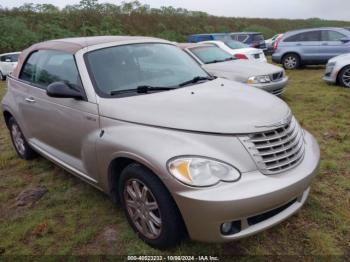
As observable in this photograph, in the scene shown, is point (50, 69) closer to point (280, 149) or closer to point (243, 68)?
point (280, 149)

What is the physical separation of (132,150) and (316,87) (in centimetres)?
846

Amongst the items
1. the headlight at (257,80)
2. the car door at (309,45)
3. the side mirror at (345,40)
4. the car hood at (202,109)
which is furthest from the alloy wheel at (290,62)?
the car hood at (202,109)

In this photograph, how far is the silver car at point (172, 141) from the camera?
2.52 meters

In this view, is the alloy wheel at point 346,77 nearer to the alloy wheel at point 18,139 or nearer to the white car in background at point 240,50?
the white car in background at point 240,50

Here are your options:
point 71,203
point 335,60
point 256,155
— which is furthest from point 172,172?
point 335,60

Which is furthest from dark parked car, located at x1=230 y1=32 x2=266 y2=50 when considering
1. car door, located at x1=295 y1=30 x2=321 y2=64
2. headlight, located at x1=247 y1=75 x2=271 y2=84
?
headlight, located at x1=247 y1=75 x2=271 y2=84

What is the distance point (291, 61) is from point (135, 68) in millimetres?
12027

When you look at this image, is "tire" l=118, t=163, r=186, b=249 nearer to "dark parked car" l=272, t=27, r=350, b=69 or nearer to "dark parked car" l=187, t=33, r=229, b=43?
"dark parked car" l=272, t=27, r=350, b=69

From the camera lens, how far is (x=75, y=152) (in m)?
3.70

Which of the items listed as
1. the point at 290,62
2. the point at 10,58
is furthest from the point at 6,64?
the point at 290,62

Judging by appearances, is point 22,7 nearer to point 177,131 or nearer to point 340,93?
point 340,93

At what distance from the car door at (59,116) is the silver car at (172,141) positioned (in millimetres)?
17

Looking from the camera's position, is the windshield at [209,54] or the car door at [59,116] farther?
the windshield at [209,54]

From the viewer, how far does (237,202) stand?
2.41m
